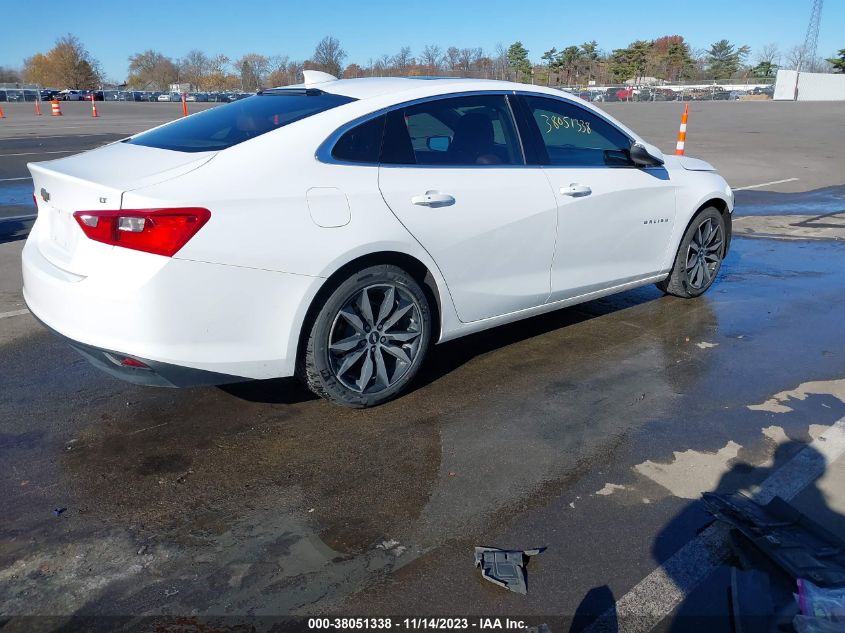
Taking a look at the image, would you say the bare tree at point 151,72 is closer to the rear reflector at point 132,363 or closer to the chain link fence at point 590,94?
the chain link fence at point 590,94

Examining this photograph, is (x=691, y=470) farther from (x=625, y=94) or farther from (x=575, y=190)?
(x=625, y=94)

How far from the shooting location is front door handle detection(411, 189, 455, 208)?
12.5 feet

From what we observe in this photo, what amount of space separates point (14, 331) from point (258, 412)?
2403mm

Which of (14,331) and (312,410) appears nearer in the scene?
(312,410)

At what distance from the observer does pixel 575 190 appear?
4.54 meters

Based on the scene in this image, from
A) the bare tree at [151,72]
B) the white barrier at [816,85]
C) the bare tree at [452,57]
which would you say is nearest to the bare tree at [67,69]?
the bare tree at [151,72]

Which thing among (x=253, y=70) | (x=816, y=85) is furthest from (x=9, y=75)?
(x=816, y=85)

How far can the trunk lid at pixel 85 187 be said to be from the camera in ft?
10.4

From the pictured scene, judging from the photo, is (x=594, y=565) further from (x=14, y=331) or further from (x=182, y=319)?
(x=14, y=331)

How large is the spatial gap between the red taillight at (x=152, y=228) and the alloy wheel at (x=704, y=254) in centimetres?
414

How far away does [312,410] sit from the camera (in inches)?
156

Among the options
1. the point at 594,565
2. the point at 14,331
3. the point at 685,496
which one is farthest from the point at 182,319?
the point at 14,331

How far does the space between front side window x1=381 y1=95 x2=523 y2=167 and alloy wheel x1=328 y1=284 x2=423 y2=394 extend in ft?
2.47

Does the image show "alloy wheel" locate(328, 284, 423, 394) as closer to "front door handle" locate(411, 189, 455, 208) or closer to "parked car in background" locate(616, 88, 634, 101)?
"front door handle" locate(411, 189, 455, 208)
